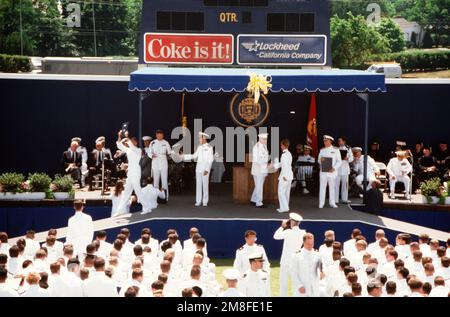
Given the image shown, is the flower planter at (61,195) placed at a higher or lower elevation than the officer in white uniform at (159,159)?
lower

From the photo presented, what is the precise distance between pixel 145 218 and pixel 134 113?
713cm

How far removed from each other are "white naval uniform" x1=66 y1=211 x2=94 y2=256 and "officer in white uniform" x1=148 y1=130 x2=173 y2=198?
398 cm

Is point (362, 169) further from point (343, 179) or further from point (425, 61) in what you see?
point (425, 61)

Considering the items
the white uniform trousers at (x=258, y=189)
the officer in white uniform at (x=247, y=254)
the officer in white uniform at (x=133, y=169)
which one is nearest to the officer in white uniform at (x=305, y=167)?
the white uniform trousers at (x=258, y=189)

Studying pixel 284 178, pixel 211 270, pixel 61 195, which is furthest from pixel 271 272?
pixel 61 195

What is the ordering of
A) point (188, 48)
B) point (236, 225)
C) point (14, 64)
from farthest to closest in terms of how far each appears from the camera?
1. point (14, 64)
2. point (188, 48)
3. point (236, 225)

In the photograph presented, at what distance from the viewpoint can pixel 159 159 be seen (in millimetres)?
19172

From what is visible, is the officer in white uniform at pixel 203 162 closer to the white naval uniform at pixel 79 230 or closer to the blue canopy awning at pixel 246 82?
the blue canopy awning at pixel 246 82

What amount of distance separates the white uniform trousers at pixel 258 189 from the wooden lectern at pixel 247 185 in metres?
0.29

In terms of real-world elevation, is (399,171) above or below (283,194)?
above

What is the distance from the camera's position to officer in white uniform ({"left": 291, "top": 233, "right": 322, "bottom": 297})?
11828 millimetres

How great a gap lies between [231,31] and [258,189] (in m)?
5.13

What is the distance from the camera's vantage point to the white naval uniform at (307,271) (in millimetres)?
11844

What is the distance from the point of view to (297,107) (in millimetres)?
24172
